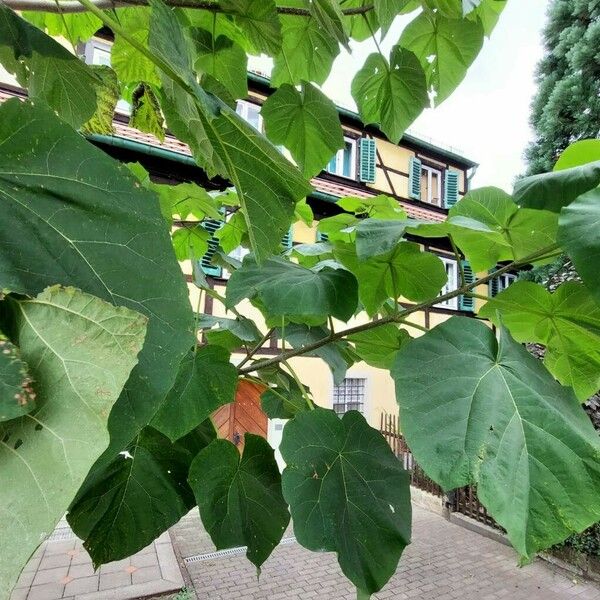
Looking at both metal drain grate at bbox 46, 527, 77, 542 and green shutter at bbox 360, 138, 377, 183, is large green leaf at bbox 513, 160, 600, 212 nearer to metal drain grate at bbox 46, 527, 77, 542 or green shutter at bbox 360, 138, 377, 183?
metal drain grate at bbox 46, 527, 77, 542

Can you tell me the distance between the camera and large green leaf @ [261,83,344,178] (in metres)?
0.78

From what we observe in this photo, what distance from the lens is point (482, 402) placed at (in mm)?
463

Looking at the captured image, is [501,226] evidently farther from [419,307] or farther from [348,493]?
[348,493]

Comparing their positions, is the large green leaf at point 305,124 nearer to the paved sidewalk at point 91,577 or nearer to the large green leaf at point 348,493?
the large green leaf at point 348,493

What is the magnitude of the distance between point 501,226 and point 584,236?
27 cm

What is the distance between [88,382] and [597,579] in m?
4.67

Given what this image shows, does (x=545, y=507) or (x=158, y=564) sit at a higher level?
(x=545, y=507)

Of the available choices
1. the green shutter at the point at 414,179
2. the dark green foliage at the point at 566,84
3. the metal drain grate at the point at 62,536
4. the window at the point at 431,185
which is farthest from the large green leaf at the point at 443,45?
the window at the point at 431,185

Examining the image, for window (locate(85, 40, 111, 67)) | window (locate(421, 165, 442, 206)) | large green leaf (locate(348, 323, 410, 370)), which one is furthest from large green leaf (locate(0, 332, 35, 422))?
window (locate(421, 165, 442, 206))

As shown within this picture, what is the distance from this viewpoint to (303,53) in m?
0.85

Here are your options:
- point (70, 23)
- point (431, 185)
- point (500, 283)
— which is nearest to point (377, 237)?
point (70, 23)

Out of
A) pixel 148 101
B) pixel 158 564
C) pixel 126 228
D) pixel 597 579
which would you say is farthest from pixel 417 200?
pixel 126 228

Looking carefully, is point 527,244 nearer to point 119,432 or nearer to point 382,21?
point 382,21

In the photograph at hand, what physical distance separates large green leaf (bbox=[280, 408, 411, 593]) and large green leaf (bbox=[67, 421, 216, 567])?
18cm
